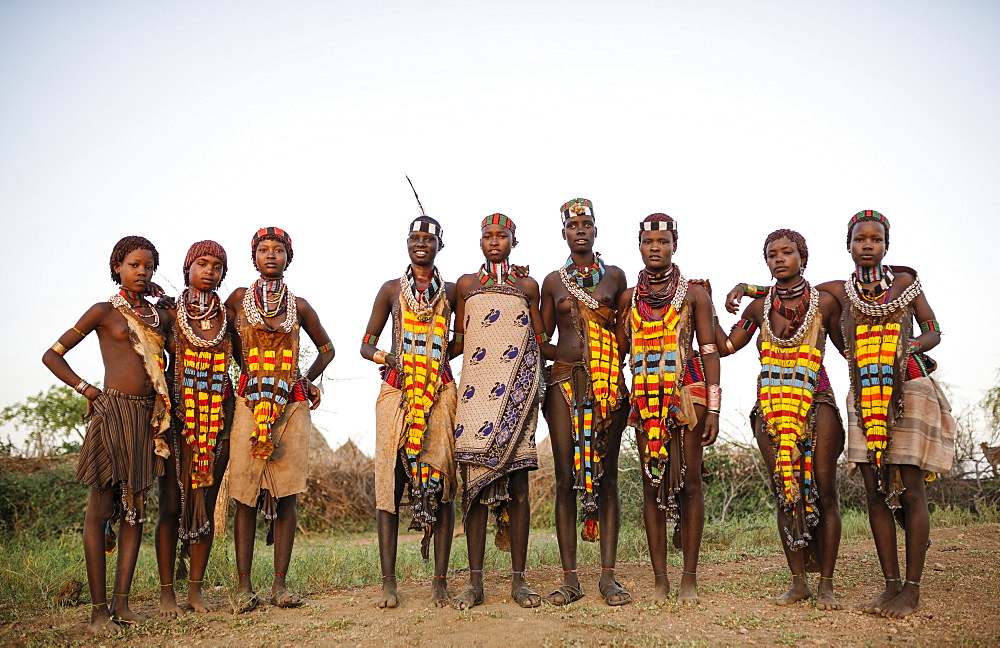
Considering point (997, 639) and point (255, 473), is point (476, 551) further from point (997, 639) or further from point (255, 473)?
point (997, 639)

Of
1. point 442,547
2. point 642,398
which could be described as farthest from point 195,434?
point 642,398

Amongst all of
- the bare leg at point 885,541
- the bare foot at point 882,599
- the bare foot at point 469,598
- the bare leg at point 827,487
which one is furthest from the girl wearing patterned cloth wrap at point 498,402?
the bare leg at point 885,541

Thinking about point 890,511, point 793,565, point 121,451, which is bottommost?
point 793,565

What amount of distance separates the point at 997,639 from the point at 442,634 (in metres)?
2.90

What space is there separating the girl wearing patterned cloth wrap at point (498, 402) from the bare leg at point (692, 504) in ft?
3.15

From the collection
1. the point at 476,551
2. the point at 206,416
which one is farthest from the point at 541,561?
the point at 206,416

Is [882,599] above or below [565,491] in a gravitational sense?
below

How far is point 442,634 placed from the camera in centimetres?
439

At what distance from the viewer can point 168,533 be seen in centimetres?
513

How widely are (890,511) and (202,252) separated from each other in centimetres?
470

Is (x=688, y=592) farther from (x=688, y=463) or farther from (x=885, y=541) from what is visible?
(x=885, y=541)

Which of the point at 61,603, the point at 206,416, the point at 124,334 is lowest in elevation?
the point at 61,603

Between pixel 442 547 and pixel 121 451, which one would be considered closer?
pixel 121 451

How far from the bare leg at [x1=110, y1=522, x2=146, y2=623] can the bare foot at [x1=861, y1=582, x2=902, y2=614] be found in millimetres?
4369
